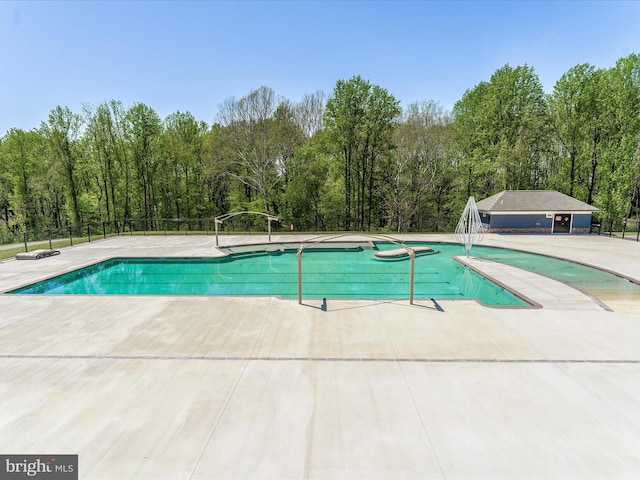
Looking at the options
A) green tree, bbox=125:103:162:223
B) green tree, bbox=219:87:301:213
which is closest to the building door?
green tree, bbox=219:87:301:213

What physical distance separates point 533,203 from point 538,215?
0.88 meters

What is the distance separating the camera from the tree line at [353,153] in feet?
76.7

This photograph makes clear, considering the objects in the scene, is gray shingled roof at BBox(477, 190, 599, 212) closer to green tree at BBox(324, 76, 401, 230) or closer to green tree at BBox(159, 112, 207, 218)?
green tree at BBox(324, 76, 401, 230)

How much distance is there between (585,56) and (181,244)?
30762 mm

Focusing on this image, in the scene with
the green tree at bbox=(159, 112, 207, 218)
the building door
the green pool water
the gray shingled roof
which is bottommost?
the green pool water

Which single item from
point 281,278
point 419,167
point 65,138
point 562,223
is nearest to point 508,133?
point 419,167

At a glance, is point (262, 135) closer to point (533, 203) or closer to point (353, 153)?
point (353, 153)

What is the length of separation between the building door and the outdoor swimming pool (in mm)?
7972

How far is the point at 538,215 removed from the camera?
21062mm

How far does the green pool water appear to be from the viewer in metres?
10.3

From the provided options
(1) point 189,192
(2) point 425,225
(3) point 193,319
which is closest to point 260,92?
(1) point 189,192

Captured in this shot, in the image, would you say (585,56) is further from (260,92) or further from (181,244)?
(181,244)

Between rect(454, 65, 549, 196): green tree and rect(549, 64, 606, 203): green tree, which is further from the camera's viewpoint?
rect(454, 65, 549, 196): green tree

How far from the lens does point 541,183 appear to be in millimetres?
28031
